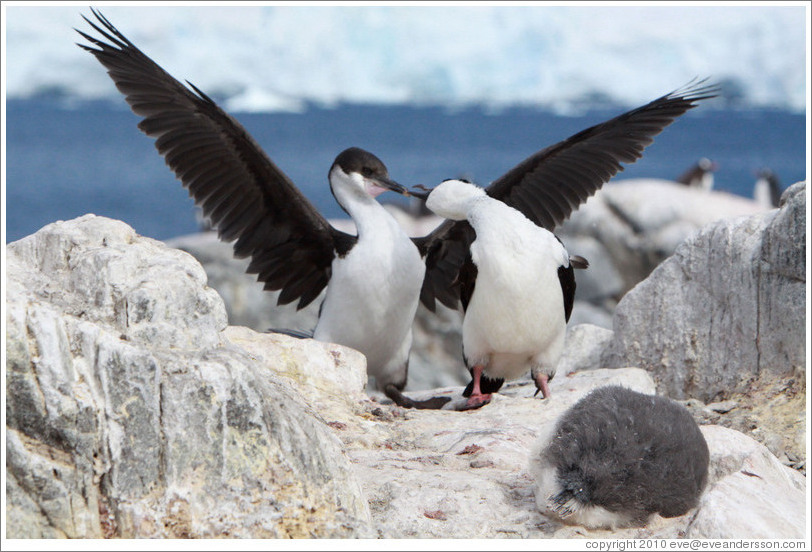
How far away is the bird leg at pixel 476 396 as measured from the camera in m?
5.87

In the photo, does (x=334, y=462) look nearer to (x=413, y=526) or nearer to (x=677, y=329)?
(x=413, y=526)

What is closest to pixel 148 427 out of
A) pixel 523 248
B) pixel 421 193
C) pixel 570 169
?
pixel 523 248

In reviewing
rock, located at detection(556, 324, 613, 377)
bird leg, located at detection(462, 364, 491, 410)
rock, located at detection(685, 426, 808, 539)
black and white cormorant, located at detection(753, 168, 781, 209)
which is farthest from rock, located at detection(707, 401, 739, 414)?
black and white cormorant, located at detection(753, 168, 781, 209)

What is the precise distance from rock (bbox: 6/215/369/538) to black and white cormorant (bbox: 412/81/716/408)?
2348 mm

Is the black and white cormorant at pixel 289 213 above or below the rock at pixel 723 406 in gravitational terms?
above

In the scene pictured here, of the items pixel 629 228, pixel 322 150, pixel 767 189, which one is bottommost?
pixel 629 228

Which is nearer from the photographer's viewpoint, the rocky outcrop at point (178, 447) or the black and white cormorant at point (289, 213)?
the rocky outcrop at point (178, 447)

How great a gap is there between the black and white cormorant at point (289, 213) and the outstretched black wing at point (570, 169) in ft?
1.76

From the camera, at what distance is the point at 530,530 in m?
3.67

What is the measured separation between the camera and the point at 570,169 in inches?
286

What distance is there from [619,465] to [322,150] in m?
39.1

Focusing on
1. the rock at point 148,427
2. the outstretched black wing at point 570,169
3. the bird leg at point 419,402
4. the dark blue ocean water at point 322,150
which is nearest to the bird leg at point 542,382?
the bird leg at point 419,402

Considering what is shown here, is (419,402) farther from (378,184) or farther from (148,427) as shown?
(148,427)

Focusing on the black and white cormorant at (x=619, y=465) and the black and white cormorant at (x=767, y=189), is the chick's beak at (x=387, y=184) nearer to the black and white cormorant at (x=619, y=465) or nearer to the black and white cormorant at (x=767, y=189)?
the black and white cormorant at (x=619, y=465)
